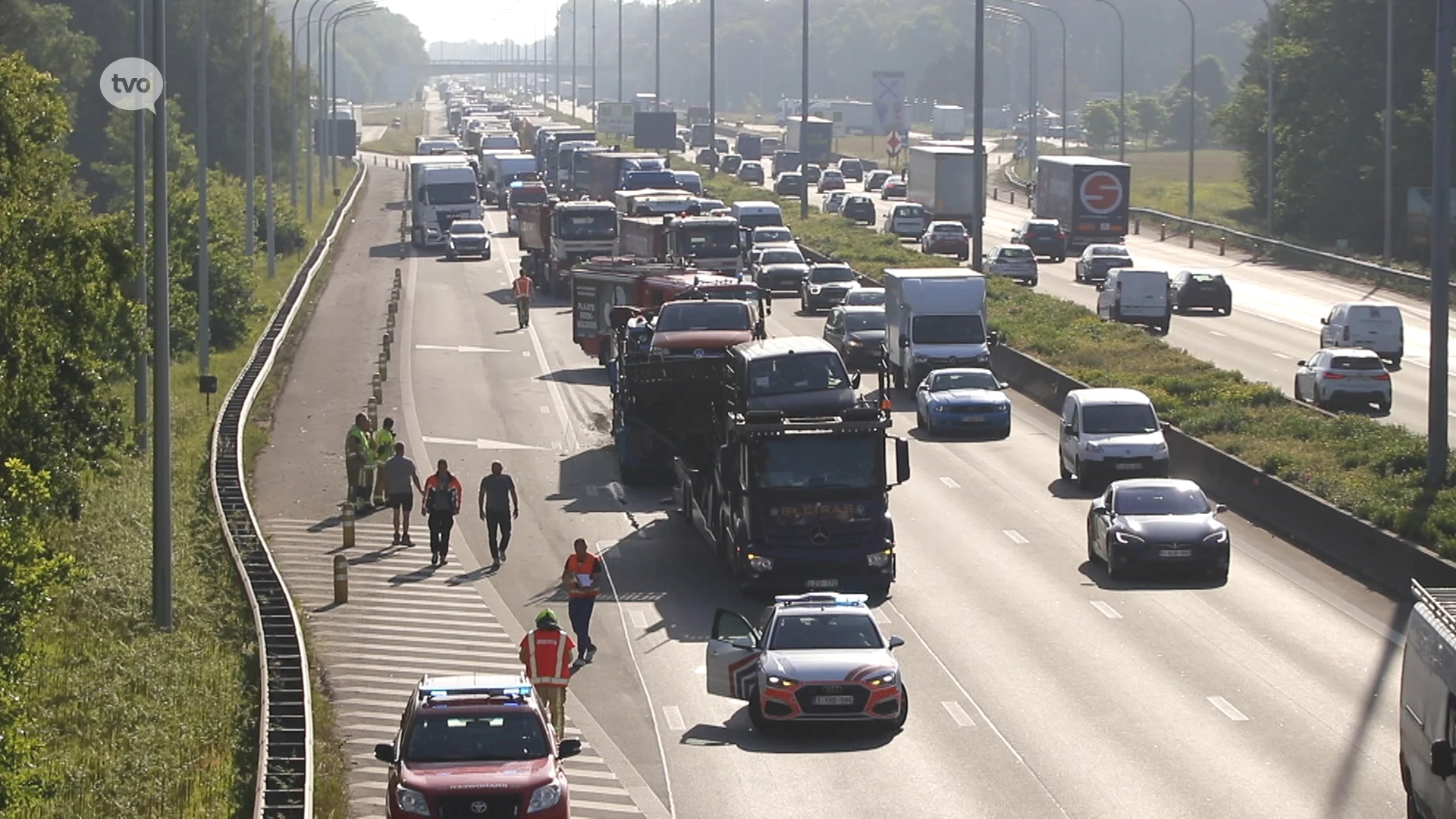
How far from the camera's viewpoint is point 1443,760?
14484 millimetres

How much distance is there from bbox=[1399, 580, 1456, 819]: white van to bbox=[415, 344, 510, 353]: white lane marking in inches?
1604

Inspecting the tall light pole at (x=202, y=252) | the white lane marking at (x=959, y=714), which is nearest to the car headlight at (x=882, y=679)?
the white lane marking at (x=959, y=714)

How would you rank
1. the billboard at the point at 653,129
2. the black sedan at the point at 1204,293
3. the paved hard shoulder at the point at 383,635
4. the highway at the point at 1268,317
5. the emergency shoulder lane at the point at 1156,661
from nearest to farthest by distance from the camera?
the emergency shoulder lane at the point at 1156,661
the paved hard shoulder at the point at 383,635
the highway at the point at 1268,317
the black sedan at the point at 1204,293
the billboard at the point at 653,129

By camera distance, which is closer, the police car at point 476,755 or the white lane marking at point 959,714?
the police car at point 476,755

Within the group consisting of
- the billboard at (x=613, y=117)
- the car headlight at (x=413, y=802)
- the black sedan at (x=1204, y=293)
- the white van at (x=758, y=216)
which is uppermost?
the billboard at (x=613, y=117)

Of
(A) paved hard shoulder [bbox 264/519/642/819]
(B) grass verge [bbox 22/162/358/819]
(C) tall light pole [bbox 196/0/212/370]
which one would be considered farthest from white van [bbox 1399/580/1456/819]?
(C) tall light pole [bbox 196/0/212/370]

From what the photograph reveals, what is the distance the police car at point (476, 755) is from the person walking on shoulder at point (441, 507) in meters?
12.4

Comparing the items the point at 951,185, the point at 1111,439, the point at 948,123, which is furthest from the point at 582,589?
the point at 948,123

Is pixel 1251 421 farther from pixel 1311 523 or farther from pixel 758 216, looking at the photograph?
pixel 758 216

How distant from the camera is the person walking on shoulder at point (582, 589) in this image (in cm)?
2514

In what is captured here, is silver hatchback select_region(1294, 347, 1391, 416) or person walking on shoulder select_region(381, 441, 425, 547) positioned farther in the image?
silver hatchback select_region(1294, 347, 1391, 416)

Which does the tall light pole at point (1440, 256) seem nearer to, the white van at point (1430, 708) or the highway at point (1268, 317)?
the highway at point (1268, 317)

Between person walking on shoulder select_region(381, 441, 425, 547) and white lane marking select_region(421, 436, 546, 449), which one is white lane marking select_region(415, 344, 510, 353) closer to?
white lane marking select_region(421, 436, 546, 449)

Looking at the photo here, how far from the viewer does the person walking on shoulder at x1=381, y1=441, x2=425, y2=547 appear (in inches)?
1281
